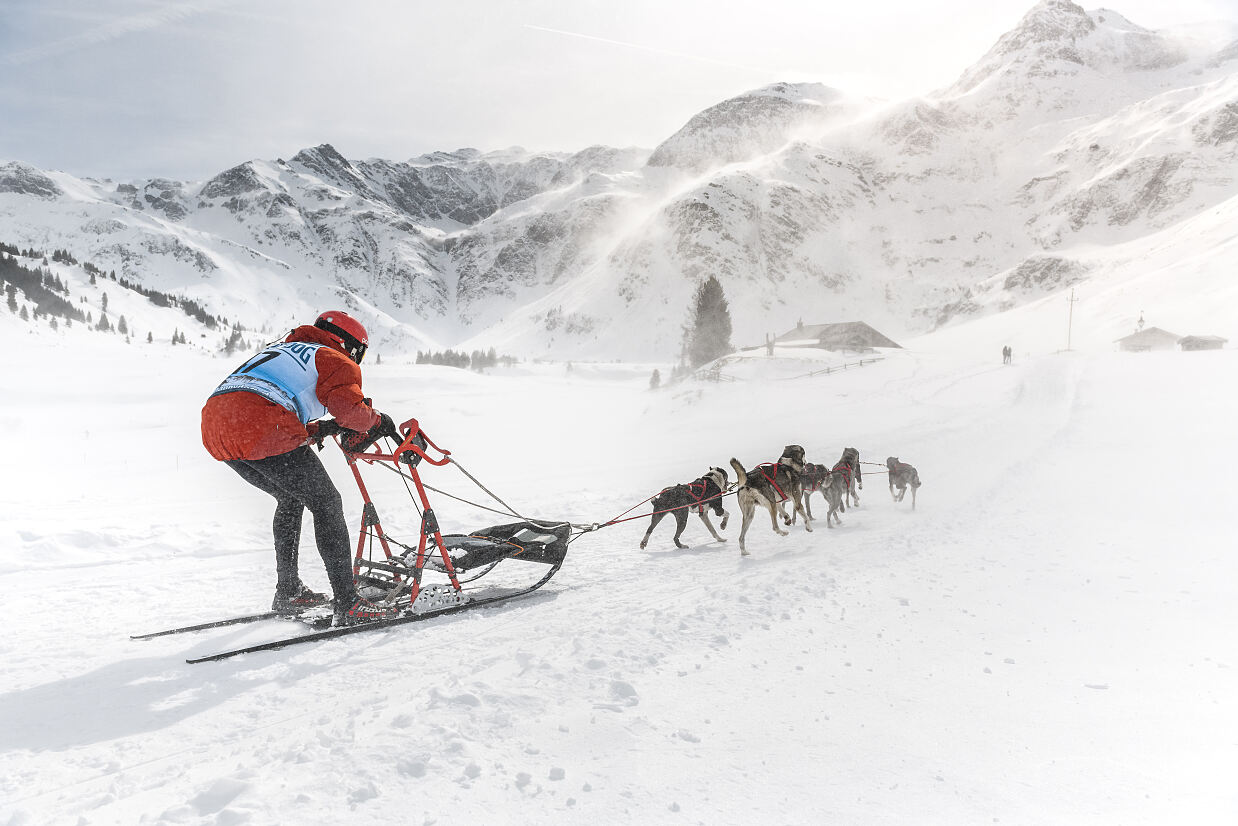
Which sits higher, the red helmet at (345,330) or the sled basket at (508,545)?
the red helmet at (345,330)

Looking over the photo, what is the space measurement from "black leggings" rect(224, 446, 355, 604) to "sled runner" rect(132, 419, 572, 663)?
0.84 ft

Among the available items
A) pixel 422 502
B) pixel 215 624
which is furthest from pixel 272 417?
pixel 215 624

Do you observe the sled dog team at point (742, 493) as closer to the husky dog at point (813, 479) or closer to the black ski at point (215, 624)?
the husky dog at point (813, 479)

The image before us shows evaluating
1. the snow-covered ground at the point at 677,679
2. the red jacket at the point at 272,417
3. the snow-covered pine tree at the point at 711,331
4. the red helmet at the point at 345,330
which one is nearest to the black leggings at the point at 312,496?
the red jacket at the point at 272,417

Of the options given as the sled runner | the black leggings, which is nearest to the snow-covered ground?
the sled runner

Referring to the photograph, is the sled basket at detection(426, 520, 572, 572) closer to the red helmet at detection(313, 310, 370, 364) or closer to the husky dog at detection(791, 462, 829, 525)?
the red helmet at detection(313, 310, 370, 364)

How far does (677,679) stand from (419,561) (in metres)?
2.46

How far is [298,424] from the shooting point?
4473mm

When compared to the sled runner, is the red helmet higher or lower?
higher

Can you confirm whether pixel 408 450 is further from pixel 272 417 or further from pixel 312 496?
pixel 272 417

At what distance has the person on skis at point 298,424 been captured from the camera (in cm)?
436

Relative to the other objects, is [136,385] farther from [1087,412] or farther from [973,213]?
[973,213]

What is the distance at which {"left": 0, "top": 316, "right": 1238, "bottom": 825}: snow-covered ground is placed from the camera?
2852 mm

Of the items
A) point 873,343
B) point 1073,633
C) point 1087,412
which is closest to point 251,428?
point 1073,633
